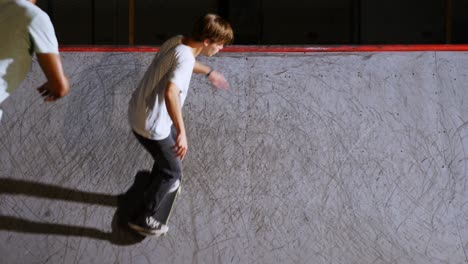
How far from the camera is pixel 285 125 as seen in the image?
3.49 metres

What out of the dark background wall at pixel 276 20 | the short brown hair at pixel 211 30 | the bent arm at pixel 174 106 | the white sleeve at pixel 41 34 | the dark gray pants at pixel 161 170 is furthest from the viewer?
the dark background wall at pixel 276 20

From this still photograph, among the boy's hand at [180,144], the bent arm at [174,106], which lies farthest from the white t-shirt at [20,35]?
the boy's hand at [180,144]

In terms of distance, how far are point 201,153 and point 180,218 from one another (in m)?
0.38

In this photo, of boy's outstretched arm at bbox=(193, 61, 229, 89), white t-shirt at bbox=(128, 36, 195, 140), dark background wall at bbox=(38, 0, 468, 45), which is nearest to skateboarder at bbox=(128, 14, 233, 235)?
white t-shirt at bbox=(128, 36, 195, 140)

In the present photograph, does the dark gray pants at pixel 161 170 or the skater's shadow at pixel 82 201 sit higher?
the dark gray pants at pixel 161 170

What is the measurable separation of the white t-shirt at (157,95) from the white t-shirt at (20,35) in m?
0.67

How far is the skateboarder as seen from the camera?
2.77 meters

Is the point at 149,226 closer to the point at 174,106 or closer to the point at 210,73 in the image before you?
the point at 174,106

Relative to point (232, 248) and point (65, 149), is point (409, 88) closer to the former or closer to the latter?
point (232, 248)

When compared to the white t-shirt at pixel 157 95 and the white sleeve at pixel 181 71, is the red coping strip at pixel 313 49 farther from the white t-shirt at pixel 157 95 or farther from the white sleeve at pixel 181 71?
the white sleeve at pixel 181 71

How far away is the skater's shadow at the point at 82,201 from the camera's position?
3.45 meters

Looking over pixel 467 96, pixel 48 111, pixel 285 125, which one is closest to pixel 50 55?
pixel 48 111

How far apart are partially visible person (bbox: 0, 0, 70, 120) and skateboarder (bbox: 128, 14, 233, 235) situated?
62 centimetres

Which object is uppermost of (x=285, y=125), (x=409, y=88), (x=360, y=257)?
(x=409, y=88)
